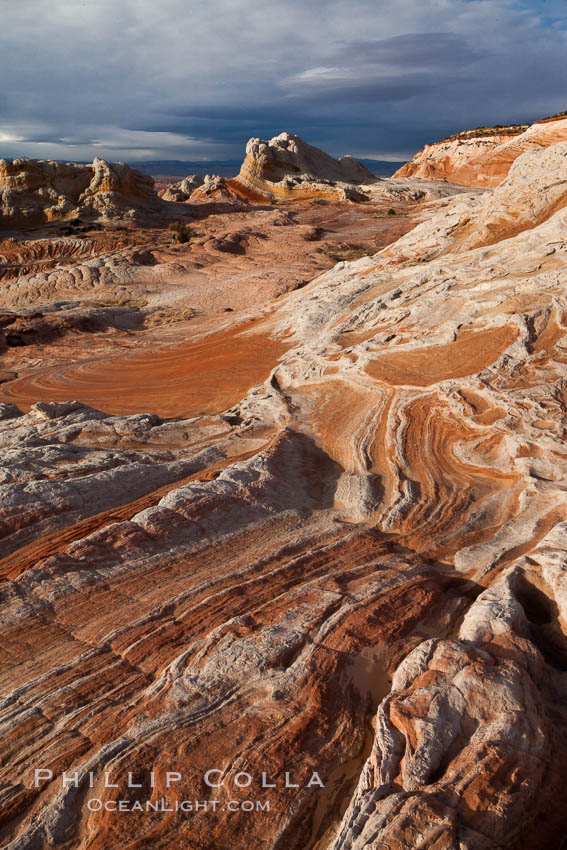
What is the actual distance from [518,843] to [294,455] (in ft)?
15.8

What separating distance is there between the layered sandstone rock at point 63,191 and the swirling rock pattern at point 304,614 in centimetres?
2730

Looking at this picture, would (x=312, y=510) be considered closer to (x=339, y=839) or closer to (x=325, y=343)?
(x=339, y=839)

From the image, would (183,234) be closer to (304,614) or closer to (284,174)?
(284,174)

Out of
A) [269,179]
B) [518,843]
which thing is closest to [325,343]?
[518,843]

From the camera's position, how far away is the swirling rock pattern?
2.94 meters

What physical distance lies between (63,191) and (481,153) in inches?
1549

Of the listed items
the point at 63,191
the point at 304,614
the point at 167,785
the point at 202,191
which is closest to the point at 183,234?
the point at 63,191

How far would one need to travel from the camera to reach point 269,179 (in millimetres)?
44594

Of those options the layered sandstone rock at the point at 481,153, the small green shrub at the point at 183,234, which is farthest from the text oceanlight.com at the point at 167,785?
the layered sandstone rock at the point at 481,153

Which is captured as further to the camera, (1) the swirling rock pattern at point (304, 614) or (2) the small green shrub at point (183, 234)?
(2) the small green shrub at point (183, 234)

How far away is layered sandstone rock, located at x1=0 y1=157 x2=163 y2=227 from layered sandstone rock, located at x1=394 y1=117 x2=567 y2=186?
28.4 metres

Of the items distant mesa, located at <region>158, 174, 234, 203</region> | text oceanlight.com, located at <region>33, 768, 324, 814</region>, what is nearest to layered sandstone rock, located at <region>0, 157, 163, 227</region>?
distant mesa, located at <region>158, 174, 234, 203</region>

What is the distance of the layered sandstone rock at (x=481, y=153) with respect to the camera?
42144mm

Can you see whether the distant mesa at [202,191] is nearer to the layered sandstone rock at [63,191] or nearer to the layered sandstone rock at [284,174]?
the layered sandstone rock at [284,174]
